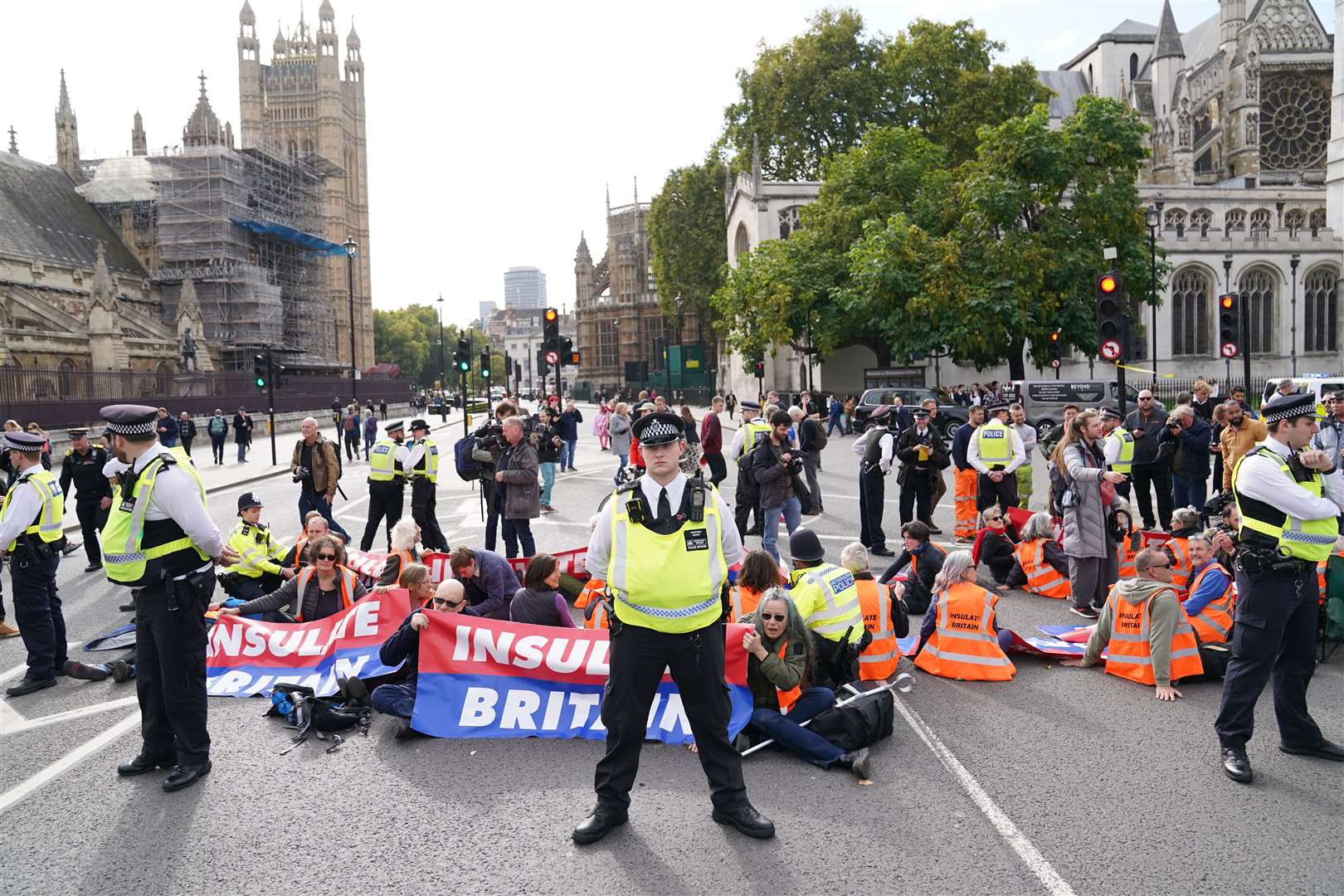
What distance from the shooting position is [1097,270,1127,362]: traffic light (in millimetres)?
11734

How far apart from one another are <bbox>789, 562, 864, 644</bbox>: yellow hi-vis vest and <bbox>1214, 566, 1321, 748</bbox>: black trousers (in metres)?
2.15

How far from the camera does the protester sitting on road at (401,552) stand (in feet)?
26.2

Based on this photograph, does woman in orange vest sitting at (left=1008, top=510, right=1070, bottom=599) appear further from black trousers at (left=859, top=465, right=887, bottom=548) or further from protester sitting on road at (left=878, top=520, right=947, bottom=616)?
black trousers at (left=859, top=465, right=887, bottom=548)

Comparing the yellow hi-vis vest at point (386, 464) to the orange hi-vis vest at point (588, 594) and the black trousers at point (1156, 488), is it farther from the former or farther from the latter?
the black trousers at point (1156, 488)

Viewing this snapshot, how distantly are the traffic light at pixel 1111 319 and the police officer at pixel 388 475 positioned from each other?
845 centimetres

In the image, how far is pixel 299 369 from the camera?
67.9 meters

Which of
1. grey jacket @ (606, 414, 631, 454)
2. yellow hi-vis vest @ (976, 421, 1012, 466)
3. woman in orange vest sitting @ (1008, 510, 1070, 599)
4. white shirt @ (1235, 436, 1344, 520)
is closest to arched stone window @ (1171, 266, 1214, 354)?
grey jacket @ (606, 414, 631, 454)

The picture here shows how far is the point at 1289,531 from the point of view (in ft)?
17.0

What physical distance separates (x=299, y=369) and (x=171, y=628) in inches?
2634

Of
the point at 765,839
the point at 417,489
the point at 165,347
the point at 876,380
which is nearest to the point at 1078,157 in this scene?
the point at 876,380

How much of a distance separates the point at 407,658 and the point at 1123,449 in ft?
28.7

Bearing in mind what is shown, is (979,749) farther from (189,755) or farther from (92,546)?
(92,546)

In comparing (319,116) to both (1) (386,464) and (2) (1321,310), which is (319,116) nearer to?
(2) (1321,310)

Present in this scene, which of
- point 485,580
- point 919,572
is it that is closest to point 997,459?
point 919,572
